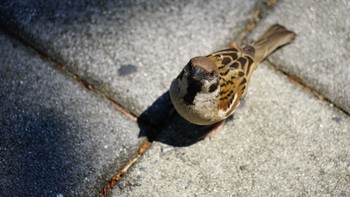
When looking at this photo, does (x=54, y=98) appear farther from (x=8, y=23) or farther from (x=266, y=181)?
(x=266, y=181)

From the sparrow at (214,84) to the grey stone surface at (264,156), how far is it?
0.66ft

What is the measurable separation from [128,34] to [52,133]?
954 mm

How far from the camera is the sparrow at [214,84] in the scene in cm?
307

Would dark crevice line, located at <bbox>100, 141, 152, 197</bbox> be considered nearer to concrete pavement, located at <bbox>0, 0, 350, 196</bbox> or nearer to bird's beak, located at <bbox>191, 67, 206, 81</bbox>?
concrete pavement, located at <bbox>0, 0, 350, 196</bbox>

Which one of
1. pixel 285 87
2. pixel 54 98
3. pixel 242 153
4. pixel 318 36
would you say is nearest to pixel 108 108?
pixel 54 98

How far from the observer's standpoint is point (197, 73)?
118 inches

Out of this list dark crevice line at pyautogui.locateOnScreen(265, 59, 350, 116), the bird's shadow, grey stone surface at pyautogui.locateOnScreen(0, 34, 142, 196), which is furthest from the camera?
dark crevice line at pyautogui.locateOnScreen(265, 59, 350, 116)

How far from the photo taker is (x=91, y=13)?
3.92m

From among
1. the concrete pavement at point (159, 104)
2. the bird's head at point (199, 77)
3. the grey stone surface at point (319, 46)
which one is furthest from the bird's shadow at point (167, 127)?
the grey stone surface at point (319, 46)

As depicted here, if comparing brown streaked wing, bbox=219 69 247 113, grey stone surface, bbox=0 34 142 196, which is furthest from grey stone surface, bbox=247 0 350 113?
grey stone surface, bbox=0 34 142 196

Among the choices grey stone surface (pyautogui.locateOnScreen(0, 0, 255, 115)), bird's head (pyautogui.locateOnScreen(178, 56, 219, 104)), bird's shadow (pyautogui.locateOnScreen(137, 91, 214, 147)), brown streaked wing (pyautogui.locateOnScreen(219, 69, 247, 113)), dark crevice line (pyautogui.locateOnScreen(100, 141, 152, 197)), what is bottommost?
dark crevice line (pyautogui.locateOnScreen(100, 141, 152, 197))

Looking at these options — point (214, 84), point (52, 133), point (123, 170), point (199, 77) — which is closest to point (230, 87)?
point (214, 84)

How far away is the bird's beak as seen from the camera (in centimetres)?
300

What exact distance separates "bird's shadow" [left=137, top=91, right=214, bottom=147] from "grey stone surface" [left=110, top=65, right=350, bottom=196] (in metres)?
0.06
